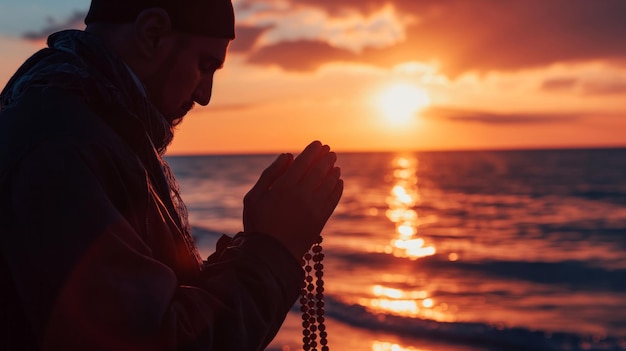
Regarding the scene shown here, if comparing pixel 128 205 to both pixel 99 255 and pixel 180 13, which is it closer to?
pixel 99 255

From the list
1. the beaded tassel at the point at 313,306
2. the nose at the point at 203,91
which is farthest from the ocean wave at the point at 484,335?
the nose at the point at 203,91

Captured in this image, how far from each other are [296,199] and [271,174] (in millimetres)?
88

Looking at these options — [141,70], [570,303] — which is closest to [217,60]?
[141,70]

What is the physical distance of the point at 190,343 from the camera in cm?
128

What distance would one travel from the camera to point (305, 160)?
5.03 feet

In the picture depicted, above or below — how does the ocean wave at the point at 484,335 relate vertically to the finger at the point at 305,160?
below

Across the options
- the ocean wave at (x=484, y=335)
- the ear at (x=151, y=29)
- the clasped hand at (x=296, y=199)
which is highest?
the ear at (x=151, y=29)

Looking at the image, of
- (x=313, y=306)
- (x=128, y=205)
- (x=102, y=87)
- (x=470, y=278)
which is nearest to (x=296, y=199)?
(x=128, y=205)

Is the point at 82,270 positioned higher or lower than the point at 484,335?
higher

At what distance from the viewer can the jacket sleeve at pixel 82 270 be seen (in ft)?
3.90

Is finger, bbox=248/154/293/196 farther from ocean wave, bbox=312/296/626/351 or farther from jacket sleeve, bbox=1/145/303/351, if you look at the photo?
ocean wave, bbox=312/296/626/351

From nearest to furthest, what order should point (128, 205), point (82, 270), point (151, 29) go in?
point (82, 270) < point (128, 205) < point (151, 29)

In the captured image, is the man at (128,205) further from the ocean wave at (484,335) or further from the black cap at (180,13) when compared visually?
the ocean wave at (484,335)

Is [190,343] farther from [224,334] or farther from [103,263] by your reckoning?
[103,263]
